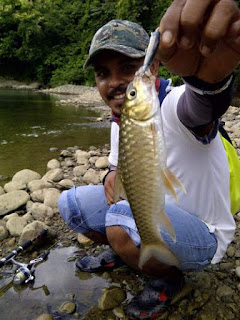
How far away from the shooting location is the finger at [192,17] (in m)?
1.34

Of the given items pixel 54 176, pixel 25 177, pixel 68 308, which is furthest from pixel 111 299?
pixel 25 177

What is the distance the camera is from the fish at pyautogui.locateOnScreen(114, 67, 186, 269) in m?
Result: 1.53

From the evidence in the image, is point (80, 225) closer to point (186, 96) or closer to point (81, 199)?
point (81, 199)

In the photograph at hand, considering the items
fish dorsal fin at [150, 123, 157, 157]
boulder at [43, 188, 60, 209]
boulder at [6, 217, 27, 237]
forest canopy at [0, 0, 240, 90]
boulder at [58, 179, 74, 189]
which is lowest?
forest canopy at [0, 0, 240, 90]

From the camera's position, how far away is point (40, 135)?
9.79 meters

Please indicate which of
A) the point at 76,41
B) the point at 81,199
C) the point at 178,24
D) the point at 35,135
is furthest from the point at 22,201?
the point at 76,41

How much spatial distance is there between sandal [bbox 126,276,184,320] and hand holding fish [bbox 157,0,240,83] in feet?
5.11

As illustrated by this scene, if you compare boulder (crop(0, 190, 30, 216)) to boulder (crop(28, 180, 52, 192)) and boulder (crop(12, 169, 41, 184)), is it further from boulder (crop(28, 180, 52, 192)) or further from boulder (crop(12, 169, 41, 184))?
boulder (crop(12, 169, 41, 184))

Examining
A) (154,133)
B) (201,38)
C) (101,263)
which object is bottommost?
(101,263)

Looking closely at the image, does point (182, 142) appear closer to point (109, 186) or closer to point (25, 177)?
point (109, 186)

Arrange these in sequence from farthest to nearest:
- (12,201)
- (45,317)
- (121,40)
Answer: (12,201) < (121,40) < (45,317)

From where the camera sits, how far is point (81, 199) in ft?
10.1

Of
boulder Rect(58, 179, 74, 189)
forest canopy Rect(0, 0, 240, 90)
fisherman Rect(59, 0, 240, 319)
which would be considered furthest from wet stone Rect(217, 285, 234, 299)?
forest canopy Rect(0, 0, 240, 90)

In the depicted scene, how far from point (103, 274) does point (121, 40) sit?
6.45 ft
